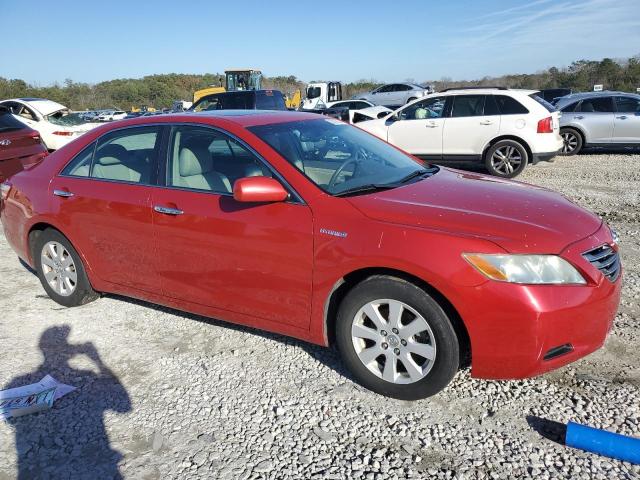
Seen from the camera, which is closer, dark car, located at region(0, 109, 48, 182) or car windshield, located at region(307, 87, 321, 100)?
dark car, located at region(0, 109, 48, 182)

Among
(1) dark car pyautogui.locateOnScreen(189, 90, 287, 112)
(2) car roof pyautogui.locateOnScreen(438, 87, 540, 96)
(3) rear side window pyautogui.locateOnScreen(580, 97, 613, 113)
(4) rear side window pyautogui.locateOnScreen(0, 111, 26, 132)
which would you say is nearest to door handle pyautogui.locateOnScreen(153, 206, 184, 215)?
(4) rear side window pyautogui.locateOnScreen(0, 111, 26, 132)

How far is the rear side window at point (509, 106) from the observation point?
9.88 meters

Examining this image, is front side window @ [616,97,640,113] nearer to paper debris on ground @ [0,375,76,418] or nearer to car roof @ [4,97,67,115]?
paper debris on ground @ [0,375,76,418]

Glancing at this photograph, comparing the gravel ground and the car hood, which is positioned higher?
the car hood

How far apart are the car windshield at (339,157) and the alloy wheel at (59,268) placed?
207 centimetres

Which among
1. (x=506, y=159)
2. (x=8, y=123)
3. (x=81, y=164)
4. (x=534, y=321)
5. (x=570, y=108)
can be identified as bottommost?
(x=534, y=321)

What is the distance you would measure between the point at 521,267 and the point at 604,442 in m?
0.89

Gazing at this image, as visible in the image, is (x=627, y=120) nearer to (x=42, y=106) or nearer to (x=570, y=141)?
(x=570, y=141)

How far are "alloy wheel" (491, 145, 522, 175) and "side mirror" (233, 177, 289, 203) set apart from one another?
789 centimetres

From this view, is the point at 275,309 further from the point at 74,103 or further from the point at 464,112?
the point at 74,103

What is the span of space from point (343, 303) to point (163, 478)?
1287 mm

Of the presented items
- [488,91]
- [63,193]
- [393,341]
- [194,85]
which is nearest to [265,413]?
[393,341]

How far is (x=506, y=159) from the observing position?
10.0 meters

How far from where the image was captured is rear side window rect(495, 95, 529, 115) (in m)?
9.88
